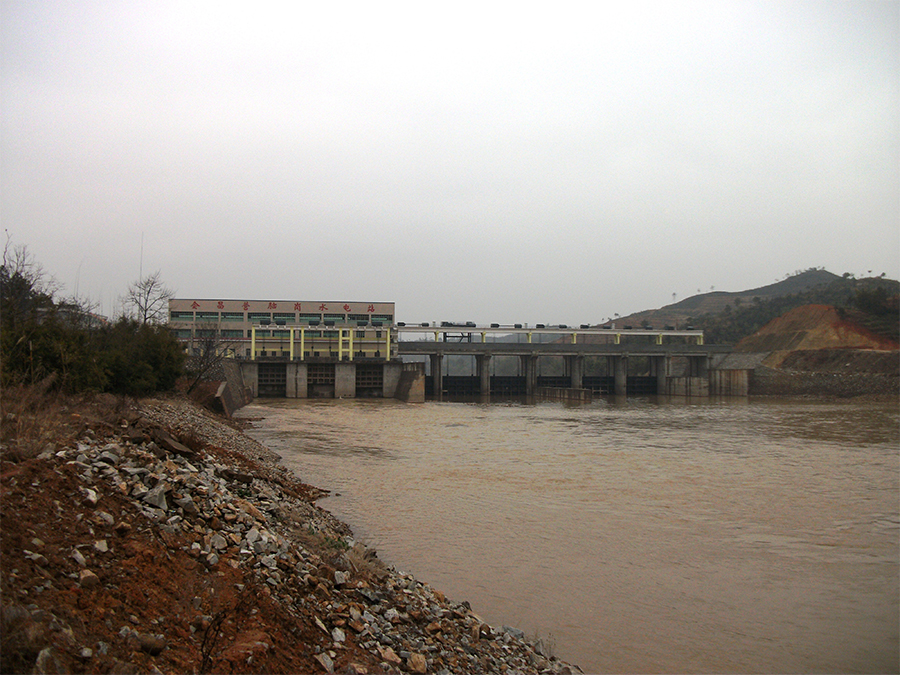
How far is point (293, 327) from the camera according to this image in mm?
57562

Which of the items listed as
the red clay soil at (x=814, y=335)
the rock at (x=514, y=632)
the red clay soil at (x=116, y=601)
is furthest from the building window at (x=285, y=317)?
the rock at (x=514, y=632)

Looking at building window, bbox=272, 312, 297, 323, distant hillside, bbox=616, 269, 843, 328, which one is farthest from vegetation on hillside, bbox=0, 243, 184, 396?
distant hillside, bbox=616, 269, 843, 328

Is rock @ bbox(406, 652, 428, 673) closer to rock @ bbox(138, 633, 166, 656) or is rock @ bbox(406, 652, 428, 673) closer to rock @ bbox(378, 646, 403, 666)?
rock @ bbox(378, 646, 403, 666)

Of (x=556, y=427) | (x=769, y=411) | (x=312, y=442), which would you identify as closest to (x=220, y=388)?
(x=312, y=442)

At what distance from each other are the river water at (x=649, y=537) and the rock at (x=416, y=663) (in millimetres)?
2451

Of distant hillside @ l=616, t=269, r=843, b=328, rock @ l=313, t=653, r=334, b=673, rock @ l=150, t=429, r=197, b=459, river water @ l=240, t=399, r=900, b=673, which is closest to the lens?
rock @ l=313, t=653, r=334, b=673

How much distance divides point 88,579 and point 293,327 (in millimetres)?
54493

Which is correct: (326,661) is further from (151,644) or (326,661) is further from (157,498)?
(157,498)

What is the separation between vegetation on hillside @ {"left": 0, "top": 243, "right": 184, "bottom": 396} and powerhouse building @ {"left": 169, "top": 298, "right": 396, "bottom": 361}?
30898 millimetres

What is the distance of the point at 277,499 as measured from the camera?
34.3 feet

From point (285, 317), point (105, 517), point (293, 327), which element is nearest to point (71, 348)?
point (105, 517)

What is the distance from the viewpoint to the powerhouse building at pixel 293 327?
5759cm

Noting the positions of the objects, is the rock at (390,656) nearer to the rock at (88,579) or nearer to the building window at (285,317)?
the rock at (88,579)

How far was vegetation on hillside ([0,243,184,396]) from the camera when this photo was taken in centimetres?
1028
